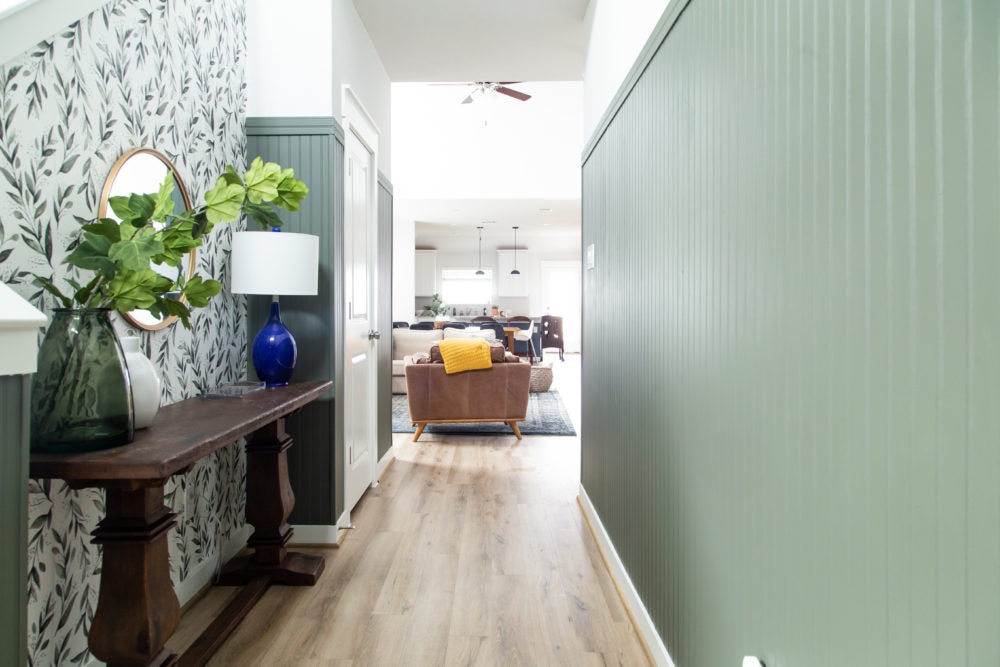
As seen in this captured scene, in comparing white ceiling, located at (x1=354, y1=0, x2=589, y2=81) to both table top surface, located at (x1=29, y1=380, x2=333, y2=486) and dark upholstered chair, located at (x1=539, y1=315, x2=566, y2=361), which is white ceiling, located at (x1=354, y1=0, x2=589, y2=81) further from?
dark upholstered chair, located at (x1=539, y1=315, x2=566, y2=361)

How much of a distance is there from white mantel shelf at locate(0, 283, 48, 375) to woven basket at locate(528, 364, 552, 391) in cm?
662

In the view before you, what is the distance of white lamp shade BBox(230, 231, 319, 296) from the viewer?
2400 millimetres

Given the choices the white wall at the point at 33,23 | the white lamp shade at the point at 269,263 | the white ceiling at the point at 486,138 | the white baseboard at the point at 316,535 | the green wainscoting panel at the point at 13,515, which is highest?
the white ceiling at the point at 486,138

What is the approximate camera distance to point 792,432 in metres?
1.06

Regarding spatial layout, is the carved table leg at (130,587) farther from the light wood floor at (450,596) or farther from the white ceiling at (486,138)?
the white ceiling at (486,138)

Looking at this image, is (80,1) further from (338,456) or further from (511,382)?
(511,382)

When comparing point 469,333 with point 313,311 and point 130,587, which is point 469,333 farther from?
point 130,587

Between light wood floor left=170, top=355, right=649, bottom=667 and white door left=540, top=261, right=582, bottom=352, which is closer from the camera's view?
light wood floor left=170, top=355, right=649, bottom=667

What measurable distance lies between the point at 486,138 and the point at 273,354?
6.55m

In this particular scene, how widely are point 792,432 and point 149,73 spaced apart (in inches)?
88.4

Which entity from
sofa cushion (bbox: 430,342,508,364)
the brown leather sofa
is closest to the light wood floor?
the brown leather sofa

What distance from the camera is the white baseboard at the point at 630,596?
1.83 m

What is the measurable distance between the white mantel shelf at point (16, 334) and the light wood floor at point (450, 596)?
4.52ft


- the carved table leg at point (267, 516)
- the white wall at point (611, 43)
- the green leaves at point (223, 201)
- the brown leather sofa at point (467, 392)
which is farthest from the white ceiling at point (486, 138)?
the carved table leg at point (267, 516)
